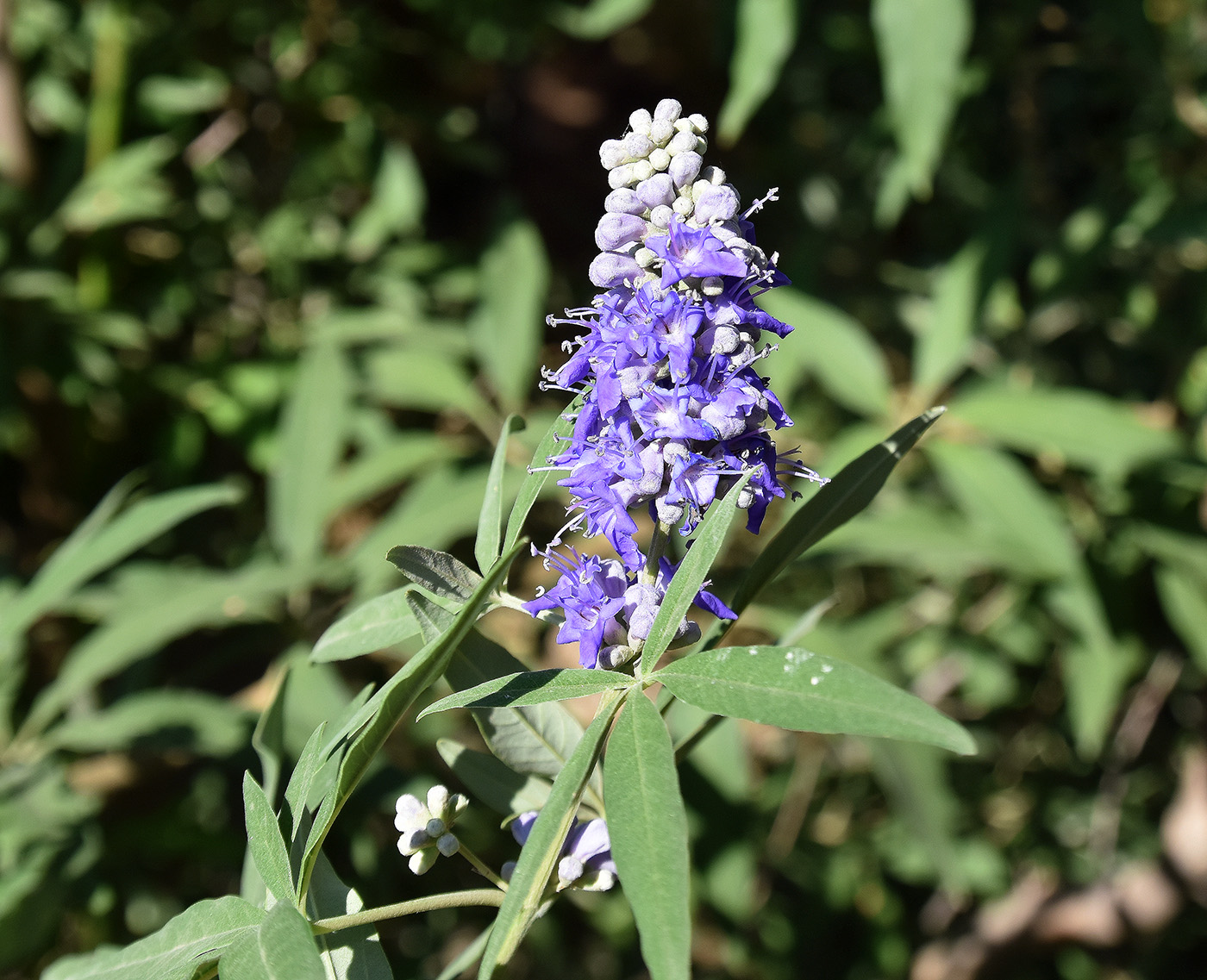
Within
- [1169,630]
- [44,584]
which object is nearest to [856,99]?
[1169,630]

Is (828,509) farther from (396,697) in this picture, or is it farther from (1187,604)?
(1187,604)

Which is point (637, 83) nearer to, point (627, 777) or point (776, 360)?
point (776, 360)

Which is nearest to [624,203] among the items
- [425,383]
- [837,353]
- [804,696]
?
[804,696]

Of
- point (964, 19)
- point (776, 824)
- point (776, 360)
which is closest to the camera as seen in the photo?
point (964, 19)

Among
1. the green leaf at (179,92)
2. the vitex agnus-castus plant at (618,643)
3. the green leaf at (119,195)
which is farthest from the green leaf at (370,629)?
the green leaf at (179,92)

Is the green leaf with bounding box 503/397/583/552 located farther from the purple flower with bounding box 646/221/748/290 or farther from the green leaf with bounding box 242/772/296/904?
the green leaf with bounding box 242/772/296/904

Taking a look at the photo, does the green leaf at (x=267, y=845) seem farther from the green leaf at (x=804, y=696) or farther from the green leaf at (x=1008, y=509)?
the green leaf at (x=1008, y=509)
